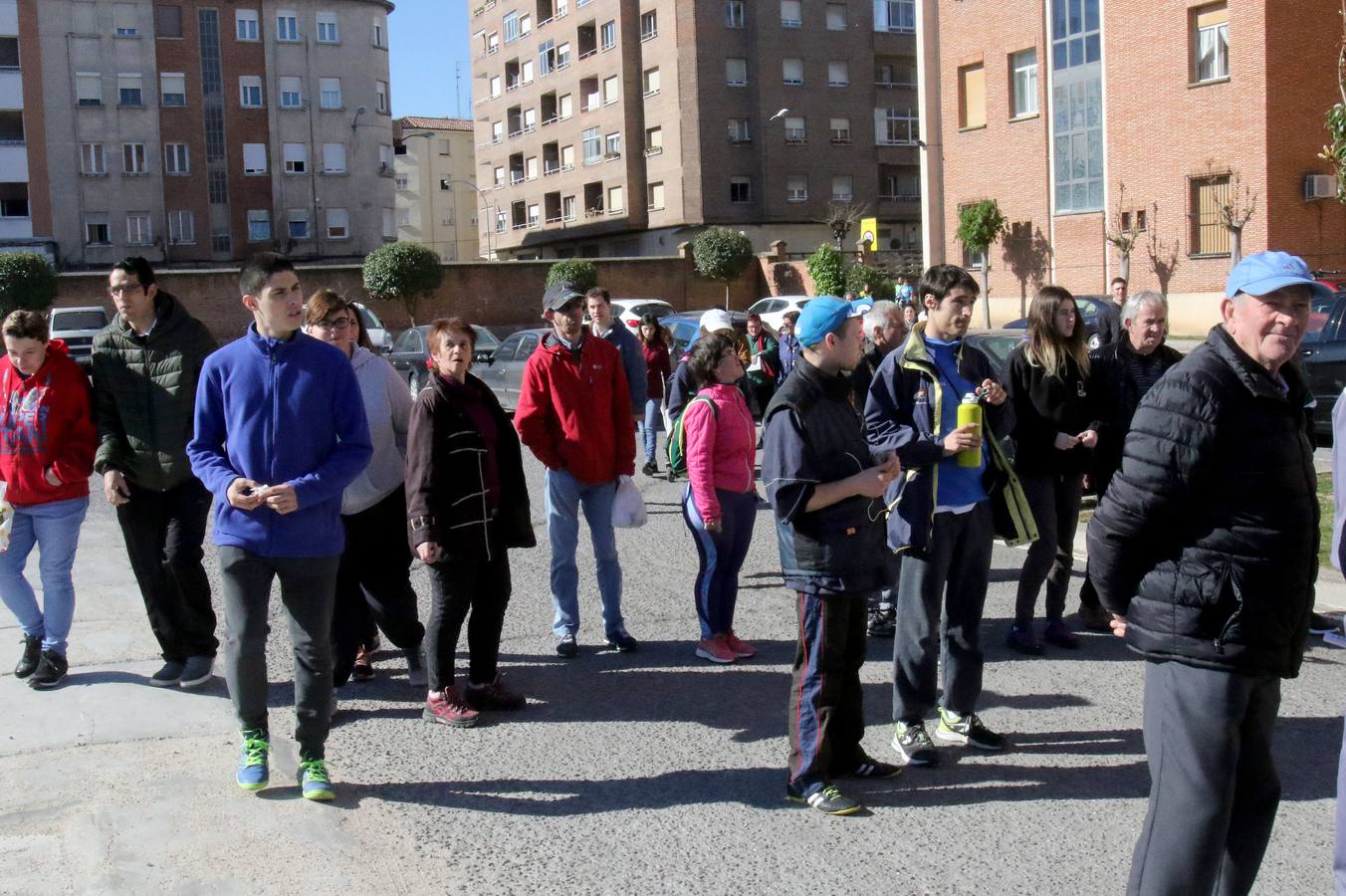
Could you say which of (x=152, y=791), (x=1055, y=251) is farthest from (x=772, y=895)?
(x=1055, y=251)

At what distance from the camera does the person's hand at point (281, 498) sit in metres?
4.53

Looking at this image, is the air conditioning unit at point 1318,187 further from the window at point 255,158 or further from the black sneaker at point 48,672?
the window at point 255,158

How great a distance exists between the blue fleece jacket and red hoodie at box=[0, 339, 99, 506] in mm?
1781

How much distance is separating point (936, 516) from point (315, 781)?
8.49ft

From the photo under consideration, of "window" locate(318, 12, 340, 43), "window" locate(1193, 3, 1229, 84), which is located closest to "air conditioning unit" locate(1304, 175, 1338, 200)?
"window" locate(1193, 3, 1229, 84)

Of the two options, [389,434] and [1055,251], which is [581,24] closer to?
[1055,251]

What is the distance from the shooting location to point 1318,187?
100 feet

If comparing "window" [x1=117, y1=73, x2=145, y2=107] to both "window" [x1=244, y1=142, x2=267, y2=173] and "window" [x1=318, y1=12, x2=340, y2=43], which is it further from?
"window" [x1=318, y1=12, x2=340, y2=43]

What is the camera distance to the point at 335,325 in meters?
6.15

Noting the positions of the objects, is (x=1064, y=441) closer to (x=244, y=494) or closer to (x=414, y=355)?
(x=244, y=494)

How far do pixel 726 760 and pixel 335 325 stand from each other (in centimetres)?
278

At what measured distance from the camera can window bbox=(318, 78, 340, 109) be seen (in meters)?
62.9

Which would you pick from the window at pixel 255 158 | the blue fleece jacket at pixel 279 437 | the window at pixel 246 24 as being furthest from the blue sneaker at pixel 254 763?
the window at pixel 246 24

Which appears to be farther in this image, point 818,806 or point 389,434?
point 389,434
